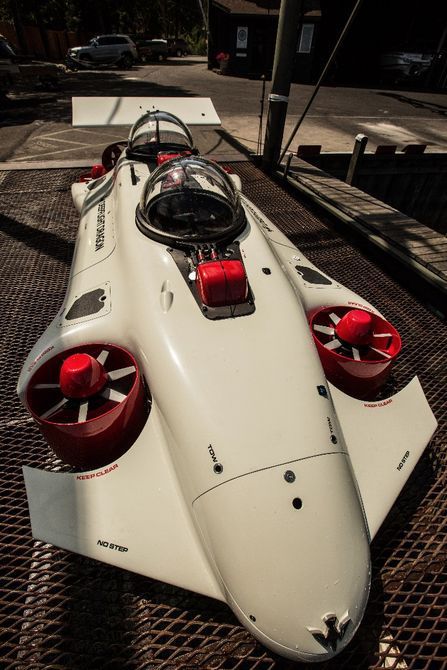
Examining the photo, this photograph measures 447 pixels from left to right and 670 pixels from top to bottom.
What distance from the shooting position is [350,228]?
7.80 meters

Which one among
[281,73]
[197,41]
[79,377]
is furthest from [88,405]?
[197,41]

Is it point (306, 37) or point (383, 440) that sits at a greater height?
point (306, 37)

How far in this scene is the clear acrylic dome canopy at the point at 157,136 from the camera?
7.45m

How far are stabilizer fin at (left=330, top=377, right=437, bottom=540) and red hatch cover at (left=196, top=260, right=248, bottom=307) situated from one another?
1.42 metres

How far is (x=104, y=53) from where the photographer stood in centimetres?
3166

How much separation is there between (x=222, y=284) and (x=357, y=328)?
152 cm

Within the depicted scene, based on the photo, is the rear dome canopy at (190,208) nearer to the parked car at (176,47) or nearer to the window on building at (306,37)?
the window on building at (306,37)

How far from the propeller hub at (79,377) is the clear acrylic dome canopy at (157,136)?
562 centimetres

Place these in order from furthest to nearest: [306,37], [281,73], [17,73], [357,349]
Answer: [306,37], [17,73], [281,73], [357,349]

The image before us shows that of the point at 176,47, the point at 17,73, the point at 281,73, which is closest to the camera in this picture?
the point at 281,73

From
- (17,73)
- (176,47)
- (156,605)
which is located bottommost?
(176,47)

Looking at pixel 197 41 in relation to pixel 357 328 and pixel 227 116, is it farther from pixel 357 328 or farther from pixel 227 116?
pixel 357 328

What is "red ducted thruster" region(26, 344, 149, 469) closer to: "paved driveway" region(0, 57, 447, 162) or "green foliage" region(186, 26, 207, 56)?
"paved driveway" region(0, 57, 447, 162)

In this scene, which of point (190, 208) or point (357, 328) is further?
point (190, 208)
